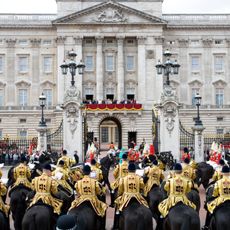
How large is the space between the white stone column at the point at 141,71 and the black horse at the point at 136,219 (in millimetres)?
50476

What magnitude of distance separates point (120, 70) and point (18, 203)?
163ft

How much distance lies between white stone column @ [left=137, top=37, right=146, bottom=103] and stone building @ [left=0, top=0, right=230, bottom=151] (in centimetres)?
13

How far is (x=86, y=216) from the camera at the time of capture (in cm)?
1099

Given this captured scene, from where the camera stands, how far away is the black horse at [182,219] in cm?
1009

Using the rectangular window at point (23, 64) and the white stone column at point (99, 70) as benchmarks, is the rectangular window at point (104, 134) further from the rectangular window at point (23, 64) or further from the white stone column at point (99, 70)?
the rectangular window at point (23, 64)

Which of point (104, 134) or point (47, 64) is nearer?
point (47, 64)

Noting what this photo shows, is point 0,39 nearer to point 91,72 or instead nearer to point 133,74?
point 91,72

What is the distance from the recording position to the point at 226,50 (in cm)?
6431

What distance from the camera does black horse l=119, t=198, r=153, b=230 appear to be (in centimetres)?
1059

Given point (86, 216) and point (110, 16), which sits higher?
point (110, 16)

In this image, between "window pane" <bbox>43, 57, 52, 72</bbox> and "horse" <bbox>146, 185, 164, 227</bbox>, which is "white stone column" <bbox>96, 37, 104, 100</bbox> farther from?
"horse" <bbox>146, 185, 164, 227</bbox>

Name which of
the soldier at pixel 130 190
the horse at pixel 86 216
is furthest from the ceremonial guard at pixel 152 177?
the horse at pixel 86 216

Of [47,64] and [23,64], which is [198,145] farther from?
[23,64]

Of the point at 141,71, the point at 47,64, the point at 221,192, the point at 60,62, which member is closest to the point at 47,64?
the point at 47,64
